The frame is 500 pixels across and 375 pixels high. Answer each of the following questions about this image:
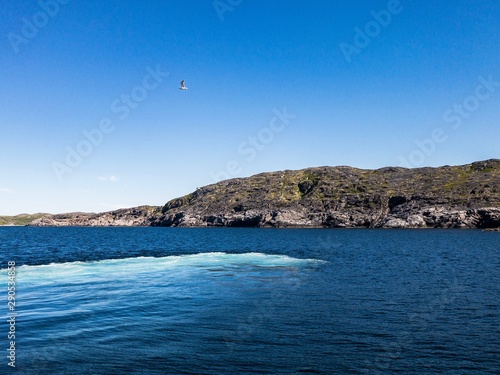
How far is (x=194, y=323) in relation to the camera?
25.7 meters

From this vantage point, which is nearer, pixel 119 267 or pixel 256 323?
pixel 256 323

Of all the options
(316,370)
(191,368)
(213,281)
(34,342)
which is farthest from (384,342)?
(213,281)

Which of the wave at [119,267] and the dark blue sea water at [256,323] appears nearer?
the dark blue sea water at [256,323]

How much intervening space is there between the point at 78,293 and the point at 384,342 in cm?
2869

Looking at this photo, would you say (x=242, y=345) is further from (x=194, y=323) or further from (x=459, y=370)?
(x=459, y=370)

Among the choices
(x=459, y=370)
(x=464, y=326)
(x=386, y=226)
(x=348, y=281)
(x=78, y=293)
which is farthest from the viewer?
(x=386, y=226)

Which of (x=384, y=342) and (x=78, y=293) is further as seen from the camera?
(x=78, y=293)

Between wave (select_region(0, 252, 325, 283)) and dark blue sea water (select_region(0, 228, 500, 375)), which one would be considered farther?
wave (select_region(0, 252, 325, 283))

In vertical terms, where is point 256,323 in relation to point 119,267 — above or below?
above

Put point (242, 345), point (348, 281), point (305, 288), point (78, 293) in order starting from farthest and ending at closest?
1. point (348, 281)
2. point (305, 288)
3. point (78, 293)
4. point (242, 345)

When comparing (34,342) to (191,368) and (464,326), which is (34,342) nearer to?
(191,368)

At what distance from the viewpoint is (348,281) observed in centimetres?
4288

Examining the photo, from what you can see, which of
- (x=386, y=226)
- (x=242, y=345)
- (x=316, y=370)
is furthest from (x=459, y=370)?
(x=386, y=226)

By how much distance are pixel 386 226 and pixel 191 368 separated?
195767 millimetres
